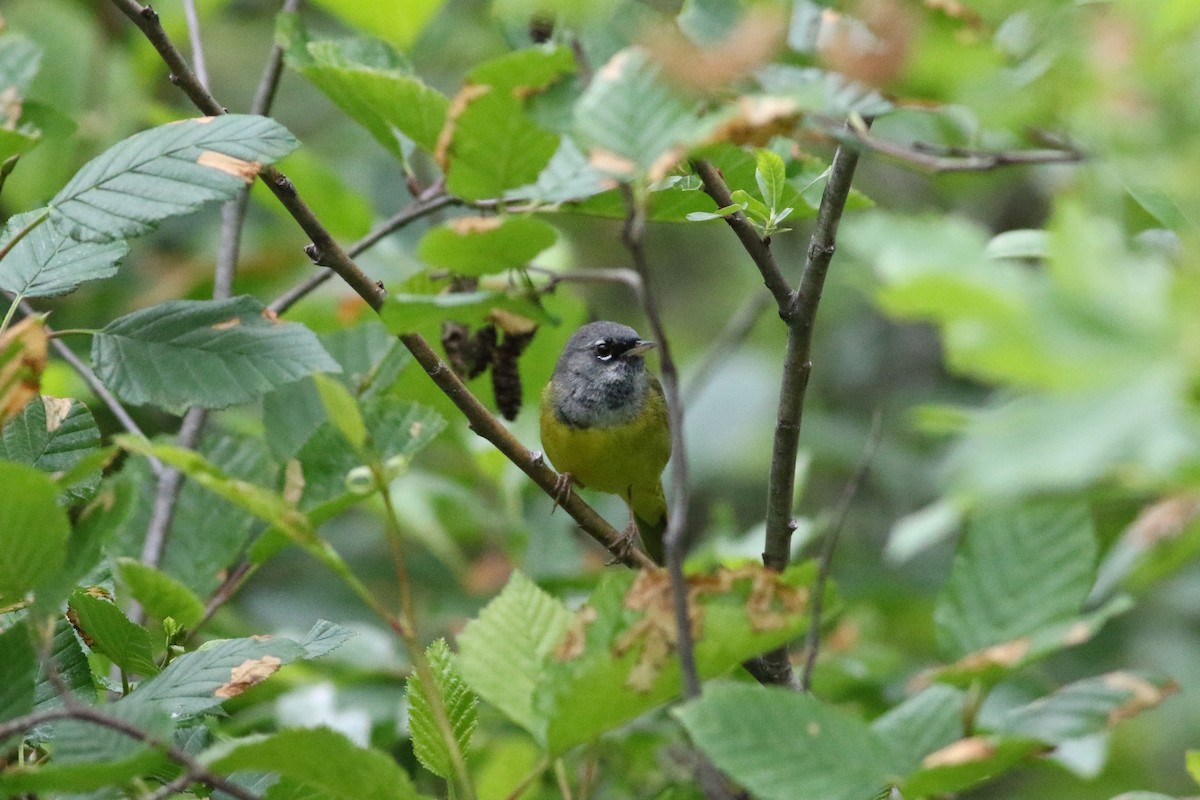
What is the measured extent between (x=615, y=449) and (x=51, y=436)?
7.98ft

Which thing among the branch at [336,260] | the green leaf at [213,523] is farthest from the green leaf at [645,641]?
the green leaf at [213,523]

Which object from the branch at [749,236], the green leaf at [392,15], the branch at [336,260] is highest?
the green leaf at [392,15]

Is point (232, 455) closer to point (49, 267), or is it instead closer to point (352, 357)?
point (352, 357)

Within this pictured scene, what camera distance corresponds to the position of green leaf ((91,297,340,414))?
1785 mm

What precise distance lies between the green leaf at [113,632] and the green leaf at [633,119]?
0.96 metres

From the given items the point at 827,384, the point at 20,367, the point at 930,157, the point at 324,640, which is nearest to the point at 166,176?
the point at 20,367

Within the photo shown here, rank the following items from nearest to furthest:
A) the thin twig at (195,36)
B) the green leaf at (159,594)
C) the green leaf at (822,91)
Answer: the green leaf at (822,91) → the green leaf at (159,594) → the thin twig at (195,36)

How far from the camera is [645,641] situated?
1331mm

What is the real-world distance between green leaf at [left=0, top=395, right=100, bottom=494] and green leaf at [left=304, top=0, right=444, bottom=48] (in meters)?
1.65

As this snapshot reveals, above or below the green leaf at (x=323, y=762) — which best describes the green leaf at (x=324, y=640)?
above

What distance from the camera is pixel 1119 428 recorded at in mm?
862

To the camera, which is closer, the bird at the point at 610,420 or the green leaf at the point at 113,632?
the green leaf at the point at 113,632

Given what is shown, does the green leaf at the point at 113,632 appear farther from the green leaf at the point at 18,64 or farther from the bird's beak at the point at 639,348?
the bird's beak at the point at 639,348

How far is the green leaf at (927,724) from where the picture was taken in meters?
1.34
